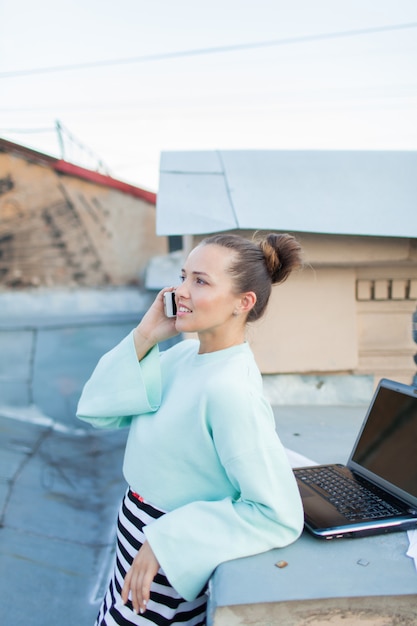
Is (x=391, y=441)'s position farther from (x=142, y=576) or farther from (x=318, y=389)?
(x=318, y=389)

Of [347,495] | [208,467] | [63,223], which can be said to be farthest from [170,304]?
[63,223]

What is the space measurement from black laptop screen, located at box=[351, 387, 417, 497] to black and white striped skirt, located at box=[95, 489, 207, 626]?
0.53 meters

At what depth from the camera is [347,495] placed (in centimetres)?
126

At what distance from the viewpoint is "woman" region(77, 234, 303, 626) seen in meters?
0.97

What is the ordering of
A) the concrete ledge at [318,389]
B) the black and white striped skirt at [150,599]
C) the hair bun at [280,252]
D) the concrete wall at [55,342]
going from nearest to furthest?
1. the black and white striped skirt at [150,599]
2. the hair bun at [280,252]
3. the concrete ledge at [318,389]
4. the concrete wall at [55,342]

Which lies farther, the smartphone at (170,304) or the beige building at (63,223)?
the beige building at (63,223)

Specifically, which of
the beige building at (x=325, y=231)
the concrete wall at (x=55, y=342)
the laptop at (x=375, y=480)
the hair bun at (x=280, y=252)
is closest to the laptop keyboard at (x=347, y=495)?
the laptop at (x=375, y=480)

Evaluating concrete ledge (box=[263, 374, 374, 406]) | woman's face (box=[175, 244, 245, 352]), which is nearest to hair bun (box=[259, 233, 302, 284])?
woman's face (box=[175, 244, 245, 352])

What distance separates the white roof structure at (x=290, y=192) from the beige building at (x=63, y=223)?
5359mm

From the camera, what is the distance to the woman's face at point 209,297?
1123 millimetres

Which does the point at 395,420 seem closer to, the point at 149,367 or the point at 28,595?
the point at 149,367

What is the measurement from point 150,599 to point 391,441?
2.27 ft

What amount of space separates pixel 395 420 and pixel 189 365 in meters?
0.56

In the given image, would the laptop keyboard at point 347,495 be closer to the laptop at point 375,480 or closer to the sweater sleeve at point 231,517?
the laptop at point 375,480
